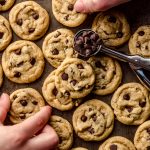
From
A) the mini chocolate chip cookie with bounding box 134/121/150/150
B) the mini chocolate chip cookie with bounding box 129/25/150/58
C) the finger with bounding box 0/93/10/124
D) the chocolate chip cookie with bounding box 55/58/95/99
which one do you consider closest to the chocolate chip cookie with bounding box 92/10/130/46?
the mini chocolate chip cookie with bounding box 129/25/150/58

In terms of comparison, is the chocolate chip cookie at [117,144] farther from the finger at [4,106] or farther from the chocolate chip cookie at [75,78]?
the finger at [4,106]

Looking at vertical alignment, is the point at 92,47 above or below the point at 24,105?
above

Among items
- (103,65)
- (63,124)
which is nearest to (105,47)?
(103,65)

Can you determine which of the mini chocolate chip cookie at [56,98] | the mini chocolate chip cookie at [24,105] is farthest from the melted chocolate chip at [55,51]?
the mini chocolate chip cookie at [24,105]

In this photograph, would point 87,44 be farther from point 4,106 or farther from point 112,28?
point 4,106

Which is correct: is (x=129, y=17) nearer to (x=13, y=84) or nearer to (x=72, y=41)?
(x=72, y=41)

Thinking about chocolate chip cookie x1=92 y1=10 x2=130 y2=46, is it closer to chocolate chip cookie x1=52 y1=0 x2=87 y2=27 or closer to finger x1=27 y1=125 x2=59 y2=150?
chocolate chip cookie x1=52 y1=0 x2=87 y2=27

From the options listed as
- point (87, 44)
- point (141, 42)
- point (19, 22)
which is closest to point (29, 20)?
point (19, 22)
